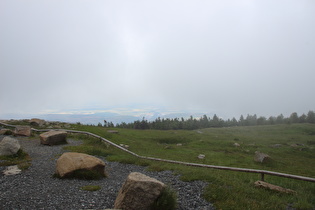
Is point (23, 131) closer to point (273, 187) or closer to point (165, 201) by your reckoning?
point (165, 201)

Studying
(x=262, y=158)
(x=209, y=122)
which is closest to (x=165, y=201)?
(x=262, y=158)

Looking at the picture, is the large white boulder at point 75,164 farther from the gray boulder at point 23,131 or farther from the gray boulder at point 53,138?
the gray boulder at point 23,131

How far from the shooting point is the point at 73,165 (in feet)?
39.2

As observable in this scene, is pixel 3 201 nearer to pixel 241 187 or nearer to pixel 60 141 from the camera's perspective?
pixel 241 187

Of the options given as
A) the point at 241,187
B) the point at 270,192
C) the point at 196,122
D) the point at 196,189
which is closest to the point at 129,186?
the point at 196,189

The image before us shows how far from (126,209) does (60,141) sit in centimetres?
1988

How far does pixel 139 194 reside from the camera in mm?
7543

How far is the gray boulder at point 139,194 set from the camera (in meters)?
7.49

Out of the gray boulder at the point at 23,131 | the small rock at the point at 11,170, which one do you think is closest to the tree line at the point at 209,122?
the gray boulder at the point at 23,131

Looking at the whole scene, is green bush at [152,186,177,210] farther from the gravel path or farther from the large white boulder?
the large white boulder

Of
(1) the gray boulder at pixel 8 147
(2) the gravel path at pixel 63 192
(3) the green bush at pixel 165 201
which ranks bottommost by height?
(2) the gravel path at pixel 63 192

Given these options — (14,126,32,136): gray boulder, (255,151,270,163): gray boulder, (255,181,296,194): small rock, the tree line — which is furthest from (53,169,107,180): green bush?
the tree line

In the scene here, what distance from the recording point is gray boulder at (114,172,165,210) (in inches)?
295

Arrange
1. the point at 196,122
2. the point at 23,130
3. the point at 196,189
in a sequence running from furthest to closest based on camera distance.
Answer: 1. the point at 196,122
2. the point at 23,130
3. the point at 196,189
